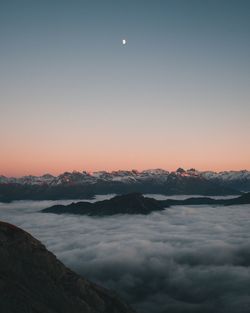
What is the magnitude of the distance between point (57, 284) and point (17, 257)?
35.1 feet

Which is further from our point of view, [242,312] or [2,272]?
[242,312]

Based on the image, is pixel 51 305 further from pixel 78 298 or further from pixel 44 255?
pixel 44 255

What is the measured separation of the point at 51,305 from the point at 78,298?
7.37 m

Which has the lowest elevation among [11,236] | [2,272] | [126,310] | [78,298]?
[126,310]

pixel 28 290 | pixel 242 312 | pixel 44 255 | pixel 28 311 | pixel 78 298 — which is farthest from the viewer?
pixel 242 312

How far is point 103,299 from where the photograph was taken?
323 feet

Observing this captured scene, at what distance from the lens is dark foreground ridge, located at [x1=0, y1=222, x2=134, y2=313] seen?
7725cm

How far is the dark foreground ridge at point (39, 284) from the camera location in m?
77.2

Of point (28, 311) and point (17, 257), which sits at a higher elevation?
point (17, 257)

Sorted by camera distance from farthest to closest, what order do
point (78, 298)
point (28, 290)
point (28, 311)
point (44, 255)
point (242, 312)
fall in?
point (242, 312)
point (44, 255)
point (78, 298)
point (28, 290)
point (28, 311)

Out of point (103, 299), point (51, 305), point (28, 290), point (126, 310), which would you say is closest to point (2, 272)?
point (28, 290)

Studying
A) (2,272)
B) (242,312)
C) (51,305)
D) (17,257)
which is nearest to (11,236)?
(17,257)

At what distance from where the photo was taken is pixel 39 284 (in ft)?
288

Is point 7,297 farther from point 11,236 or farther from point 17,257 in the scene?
point 11,236
